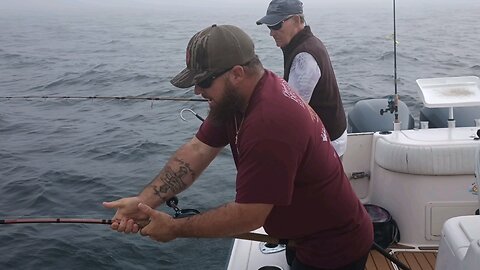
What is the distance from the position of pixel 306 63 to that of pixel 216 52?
4.68 ft

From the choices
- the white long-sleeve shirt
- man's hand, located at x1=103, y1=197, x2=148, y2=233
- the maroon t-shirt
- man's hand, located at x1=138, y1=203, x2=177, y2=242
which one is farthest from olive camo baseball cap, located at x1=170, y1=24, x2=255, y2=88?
the white long-sleeve shirt

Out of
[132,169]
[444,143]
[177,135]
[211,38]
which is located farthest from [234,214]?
[177,135]

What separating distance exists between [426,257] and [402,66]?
13.5 m

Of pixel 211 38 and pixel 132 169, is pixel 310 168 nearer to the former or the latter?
pixel 211 38

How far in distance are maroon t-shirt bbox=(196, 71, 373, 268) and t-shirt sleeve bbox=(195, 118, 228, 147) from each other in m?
0.05

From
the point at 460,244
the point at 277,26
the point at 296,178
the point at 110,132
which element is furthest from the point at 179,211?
the point at 110,132

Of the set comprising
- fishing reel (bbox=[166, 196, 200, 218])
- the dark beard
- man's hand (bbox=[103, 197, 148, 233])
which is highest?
the dark beard

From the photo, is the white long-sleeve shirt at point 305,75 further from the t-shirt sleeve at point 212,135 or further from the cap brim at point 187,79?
the cap brim at point 187,79

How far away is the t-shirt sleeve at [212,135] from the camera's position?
2385 millimetres

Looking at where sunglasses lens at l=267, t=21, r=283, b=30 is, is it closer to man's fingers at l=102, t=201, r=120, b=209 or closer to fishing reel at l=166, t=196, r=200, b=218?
fishing reel at l=166, t=196, r=200, b=218

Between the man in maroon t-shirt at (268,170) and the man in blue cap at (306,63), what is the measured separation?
112cm

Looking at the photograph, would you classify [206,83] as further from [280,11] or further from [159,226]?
[280,11]

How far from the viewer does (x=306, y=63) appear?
3.16m

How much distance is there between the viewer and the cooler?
2.02m
